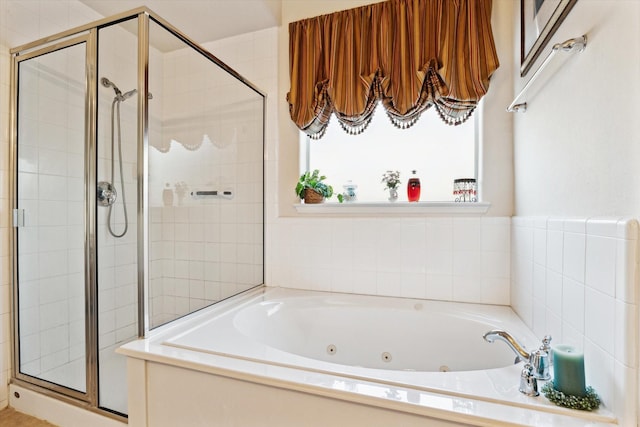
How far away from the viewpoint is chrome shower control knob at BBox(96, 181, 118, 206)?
1.65 m

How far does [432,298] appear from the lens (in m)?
2.03

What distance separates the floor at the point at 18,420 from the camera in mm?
1683

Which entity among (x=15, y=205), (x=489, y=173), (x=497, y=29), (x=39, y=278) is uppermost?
(x=497, y=29)

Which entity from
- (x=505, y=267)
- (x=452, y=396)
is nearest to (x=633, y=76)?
(x=452, y=396)

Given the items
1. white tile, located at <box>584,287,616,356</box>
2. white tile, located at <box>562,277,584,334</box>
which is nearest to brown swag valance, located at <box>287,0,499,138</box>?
white tile, located at <box>562,277,584,334</box>

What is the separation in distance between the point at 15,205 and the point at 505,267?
105 inches

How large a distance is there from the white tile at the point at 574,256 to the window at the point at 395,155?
3.33 feet

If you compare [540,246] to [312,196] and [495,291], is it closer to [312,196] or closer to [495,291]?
[495,291]

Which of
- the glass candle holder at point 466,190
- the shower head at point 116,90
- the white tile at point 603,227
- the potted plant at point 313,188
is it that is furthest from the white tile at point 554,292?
the shower head at point 116,90

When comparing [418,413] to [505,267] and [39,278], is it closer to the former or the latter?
[505,267]

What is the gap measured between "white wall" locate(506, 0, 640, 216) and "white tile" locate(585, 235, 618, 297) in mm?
84

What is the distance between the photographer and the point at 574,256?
1076 millimetres

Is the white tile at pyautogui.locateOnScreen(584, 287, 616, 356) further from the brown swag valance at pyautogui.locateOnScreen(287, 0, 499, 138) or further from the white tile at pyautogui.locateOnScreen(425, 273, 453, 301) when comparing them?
the brown swag valance at pyautogui.locateOnScreen(287, 0, 499, 138)

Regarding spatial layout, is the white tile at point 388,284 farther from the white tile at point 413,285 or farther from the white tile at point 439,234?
the white tile at point 439,234
